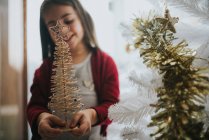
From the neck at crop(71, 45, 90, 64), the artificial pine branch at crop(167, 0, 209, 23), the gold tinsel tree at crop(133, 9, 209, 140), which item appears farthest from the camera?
Answer: the neck at crop(71, 45, 90, 64)

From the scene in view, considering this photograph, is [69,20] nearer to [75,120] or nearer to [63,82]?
[63,82]

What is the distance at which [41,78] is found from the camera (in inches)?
39.8

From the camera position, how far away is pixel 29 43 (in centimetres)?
103

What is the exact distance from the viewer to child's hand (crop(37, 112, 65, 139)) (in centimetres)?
93

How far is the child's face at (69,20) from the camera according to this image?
3.31ft

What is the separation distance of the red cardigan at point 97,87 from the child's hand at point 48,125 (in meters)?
0.02

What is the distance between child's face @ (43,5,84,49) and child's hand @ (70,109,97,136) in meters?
0.25

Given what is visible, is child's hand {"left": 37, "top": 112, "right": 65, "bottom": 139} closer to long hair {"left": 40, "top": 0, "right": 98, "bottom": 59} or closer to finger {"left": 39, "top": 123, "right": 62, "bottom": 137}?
finger {"left": 39, "top": 123, "right": 62, "bottom": 137}

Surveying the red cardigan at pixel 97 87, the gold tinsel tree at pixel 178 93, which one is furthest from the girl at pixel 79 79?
the gold tinsel tree at pixel 178 93

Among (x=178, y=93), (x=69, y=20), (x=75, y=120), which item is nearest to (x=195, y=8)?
(x=178, y=93)

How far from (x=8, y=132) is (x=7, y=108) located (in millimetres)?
92

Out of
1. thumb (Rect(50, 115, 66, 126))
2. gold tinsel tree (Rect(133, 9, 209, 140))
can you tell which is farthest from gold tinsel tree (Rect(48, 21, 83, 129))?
gold tinsel tree (Rect(133, 9, 209, 140))

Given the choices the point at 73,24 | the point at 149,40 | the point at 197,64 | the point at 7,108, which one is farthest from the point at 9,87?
the point at 197,64

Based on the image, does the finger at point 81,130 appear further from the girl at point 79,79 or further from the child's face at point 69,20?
the child's face at point 69,20
